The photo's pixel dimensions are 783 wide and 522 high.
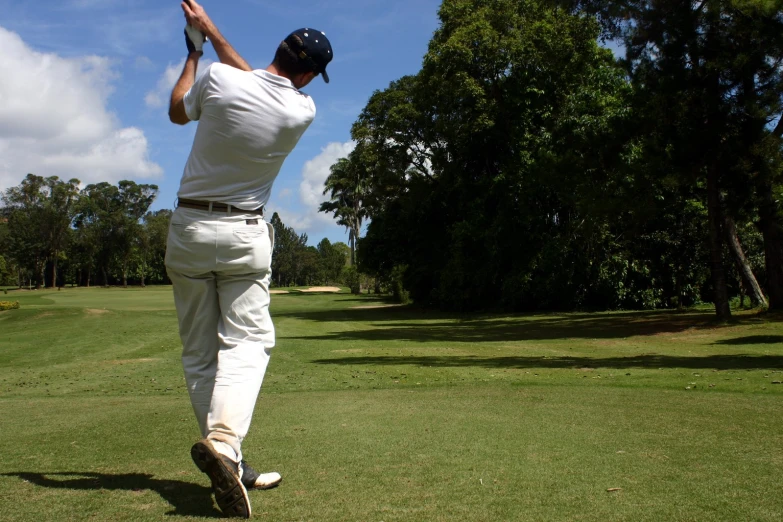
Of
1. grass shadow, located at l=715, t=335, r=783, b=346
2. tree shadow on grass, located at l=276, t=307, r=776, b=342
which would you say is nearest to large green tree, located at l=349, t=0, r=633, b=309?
tree shadow on grass, located at l=276, t=307, r=776, b=342

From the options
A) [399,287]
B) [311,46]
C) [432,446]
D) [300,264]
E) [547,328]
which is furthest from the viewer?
[300,264]

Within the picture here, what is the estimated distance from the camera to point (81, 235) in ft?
325

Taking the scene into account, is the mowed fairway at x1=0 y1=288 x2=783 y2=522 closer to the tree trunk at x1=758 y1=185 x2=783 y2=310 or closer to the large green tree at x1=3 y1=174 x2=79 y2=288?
the tree trunk at x1=758 y1=185 x2=783 y2=310

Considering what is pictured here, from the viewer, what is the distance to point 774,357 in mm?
13359

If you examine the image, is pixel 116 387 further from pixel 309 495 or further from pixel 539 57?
pixel 539 57

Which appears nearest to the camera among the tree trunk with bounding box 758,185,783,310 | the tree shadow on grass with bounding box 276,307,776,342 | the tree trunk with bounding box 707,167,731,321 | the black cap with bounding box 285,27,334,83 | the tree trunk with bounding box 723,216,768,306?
the black cap with bounding box 285,27,334,83

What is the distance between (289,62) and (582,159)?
72.3ft

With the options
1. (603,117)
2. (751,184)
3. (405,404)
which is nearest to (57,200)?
(603,117)

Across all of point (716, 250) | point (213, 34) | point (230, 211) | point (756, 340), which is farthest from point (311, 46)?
point (716, 250)

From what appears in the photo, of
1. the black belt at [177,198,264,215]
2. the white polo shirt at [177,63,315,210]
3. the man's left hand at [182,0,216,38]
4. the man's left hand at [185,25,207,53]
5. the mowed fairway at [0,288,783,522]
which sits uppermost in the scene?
the man's left hand at [182,0,216,38]

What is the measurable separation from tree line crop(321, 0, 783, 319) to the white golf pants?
20907mm

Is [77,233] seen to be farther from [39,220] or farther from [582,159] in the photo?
[582,159]

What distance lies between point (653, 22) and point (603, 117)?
5533mm

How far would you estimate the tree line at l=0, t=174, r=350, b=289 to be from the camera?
9175 centimetres
